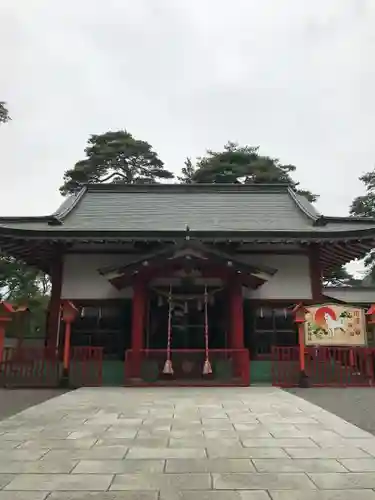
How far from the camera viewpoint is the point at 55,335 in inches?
469

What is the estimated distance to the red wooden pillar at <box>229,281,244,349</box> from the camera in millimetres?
10675

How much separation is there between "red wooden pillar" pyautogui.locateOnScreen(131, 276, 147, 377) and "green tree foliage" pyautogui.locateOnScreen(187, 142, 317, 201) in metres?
22.5

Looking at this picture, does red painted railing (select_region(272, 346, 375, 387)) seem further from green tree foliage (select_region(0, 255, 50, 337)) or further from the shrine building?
green tree foliage (select_region(0, 255, 50, 337))

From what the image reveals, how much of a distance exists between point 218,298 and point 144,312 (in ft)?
7.33

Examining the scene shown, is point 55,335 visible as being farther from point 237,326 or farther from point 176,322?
point 237,326

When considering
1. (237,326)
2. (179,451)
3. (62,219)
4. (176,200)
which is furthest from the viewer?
(176,200)

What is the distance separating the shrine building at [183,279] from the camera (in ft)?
35.7

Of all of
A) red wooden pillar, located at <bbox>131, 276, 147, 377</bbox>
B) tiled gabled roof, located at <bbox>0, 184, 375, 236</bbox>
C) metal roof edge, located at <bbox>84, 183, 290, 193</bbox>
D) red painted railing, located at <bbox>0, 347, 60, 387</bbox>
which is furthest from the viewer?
metal roof edge, located at <bbox>84, 183, 290, 193</bbox>

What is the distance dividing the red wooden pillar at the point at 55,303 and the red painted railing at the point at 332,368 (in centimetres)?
635

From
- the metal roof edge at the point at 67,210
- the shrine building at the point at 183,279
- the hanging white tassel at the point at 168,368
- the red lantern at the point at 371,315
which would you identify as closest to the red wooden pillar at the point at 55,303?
the shrine building at the point at 183,279

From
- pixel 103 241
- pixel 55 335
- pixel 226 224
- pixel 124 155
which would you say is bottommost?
pixel 55 335

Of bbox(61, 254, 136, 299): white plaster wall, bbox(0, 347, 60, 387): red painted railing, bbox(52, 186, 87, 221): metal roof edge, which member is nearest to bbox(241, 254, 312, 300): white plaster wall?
bbox(61, 254, 136, 299): white plaster wall

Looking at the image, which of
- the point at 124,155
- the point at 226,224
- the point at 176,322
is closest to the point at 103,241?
the point at 176,322

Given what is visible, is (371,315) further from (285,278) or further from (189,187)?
(189,187)
